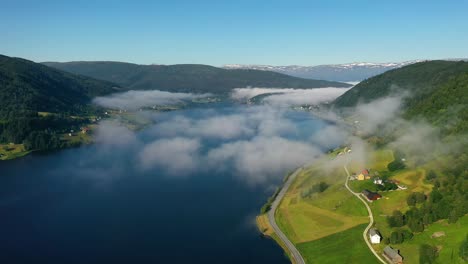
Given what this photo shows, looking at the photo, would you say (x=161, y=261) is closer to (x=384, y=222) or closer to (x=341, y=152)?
(x=384, y=222)

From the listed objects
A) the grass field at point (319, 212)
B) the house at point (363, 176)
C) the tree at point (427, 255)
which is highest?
the house at point (363, 176)

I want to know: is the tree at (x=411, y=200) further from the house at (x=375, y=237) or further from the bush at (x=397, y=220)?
the house at (x=375, y=237)

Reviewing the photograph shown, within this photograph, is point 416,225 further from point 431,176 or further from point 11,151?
point 11,151

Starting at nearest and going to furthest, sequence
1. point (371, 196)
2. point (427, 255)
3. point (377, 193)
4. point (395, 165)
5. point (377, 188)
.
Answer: point (427, 255), point (371, 196), point (377, 193), point (377, 188), point (395, 165)

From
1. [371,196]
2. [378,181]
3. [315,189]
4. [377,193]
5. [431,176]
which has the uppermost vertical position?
[431,176]

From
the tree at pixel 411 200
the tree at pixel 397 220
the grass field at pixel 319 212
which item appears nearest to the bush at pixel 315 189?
the grass field at pixel 319 212

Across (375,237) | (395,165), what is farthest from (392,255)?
(395,165)
